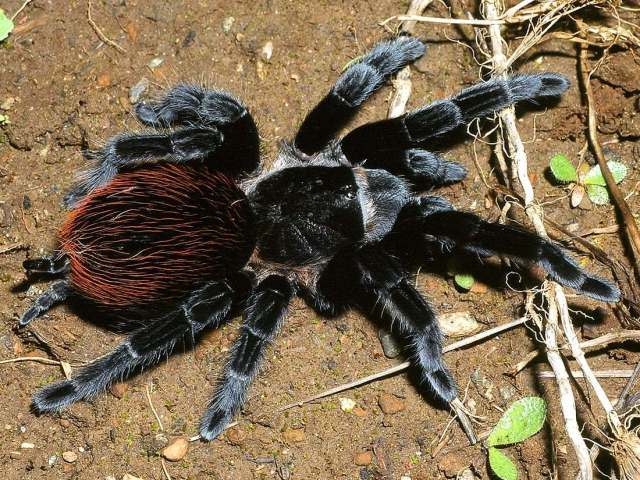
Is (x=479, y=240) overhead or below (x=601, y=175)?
overhead

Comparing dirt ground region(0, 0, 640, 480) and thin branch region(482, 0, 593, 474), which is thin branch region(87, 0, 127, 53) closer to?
dirt ground region(0, 0, 640, 480)

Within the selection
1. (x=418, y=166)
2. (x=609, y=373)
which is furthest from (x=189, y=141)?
(x=609, y=373)

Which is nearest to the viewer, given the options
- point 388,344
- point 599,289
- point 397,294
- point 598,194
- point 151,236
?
point 151,236

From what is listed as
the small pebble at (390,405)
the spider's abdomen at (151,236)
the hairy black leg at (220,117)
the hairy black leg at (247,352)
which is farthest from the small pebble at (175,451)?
the hairy black leg at (220,117)

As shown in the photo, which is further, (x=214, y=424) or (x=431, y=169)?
(x=431, y=169)

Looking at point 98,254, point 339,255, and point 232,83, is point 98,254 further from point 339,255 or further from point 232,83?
point 232,83

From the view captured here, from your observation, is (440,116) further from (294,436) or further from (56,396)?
(56,396)

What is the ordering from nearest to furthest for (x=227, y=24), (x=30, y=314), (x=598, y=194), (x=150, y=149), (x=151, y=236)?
(x=151, y=236) < (x=150, y=149) < (x=30, y=314) < (x=598, y=194) < (x=227, y=24)
